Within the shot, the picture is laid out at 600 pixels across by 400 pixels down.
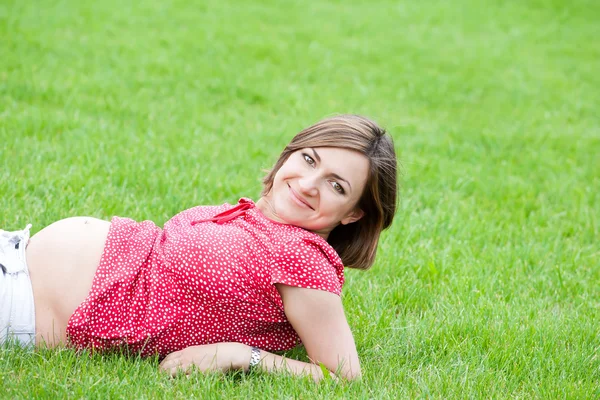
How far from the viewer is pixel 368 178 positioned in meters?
2.84

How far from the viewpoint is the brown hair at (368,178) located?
2840 mm

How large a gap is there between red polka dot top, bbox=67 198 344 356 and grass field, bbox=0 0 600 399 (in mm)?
132

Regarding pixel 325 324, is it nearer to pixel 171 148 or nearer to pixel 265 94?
pixel 171 148

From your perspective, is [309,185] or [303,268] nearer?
[303,268]

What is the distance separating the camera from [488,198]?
16.3ft

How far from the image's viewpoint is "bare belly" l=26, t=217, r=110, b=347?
2.69 metres

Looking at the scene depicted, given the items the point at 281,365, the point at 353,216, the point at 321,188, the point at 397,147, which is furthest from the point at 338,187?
the point at 397,147

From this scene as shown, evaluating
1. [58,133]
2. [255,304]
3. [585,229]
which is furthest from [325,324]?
[58,133]

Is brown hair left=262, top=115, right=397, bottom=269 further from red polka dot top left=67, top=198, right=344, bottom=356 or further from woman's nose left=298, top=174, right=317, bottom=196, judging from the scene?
red polka dot top left=67, top=198, right=344, bottom=356

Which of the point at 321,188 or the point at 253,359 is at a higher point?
the point at 321,188

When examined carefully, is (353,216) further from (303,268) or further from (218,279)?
(218,279)

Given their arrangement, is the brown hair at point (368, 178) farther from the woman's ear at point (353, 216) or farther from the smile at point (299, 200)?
the smile at point (299, 200)

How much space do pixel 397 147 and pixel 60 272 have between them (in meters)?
3.51

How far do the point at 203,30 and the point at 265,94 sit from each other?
1892mm
